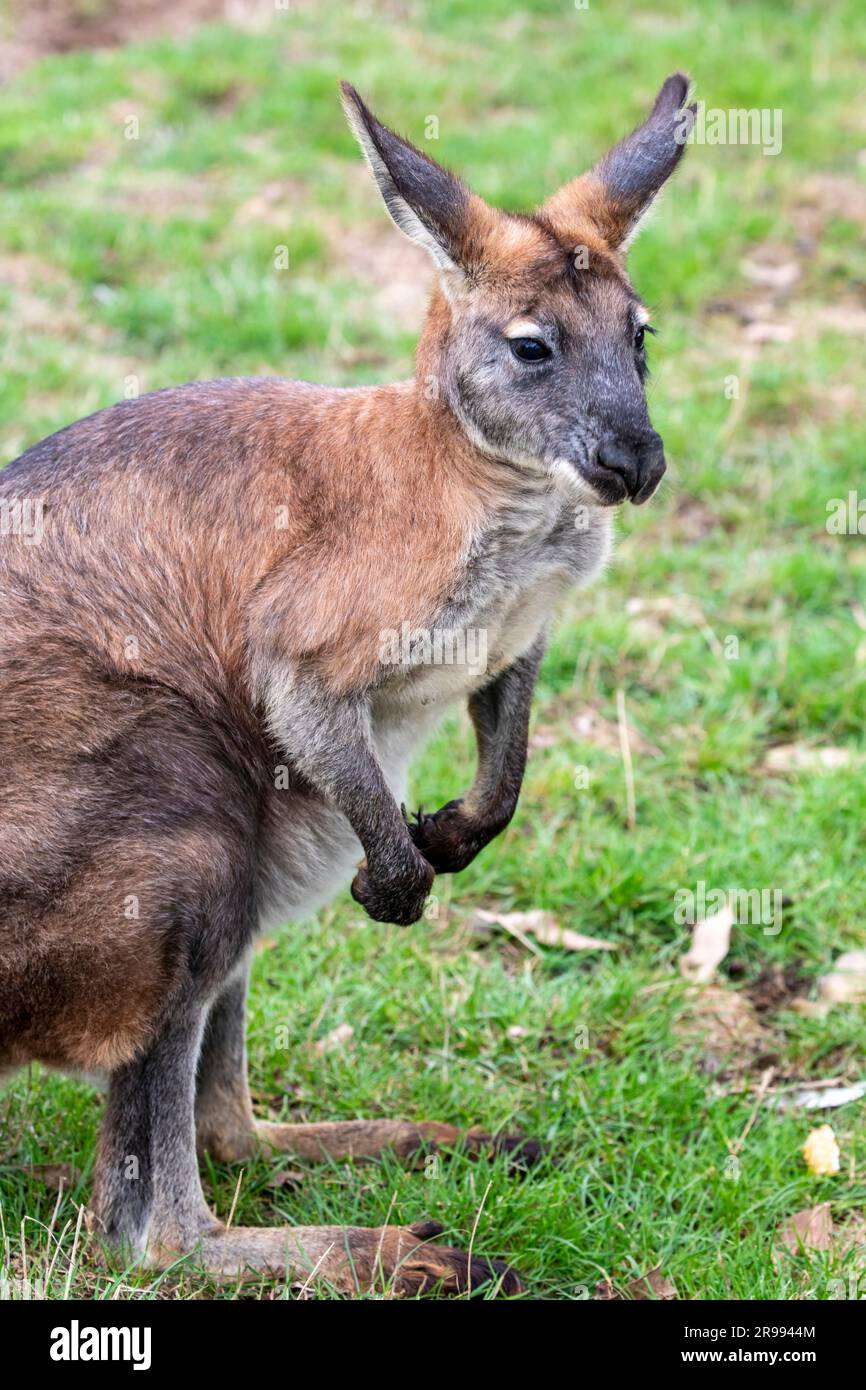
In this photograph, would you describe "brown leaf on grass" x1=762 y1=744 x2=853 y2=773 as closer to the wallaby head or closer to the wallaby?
the wallaby

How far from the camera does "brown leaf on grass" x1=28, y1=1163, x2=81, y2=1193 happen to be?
3.45 meters

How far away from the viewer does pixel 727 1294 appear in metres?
3.19

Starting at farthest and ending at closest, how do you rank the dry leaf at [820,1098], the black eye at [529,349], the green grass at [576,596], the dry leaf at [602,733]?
the dry leaf at [602,733]
the dry leaf at [820,1098]
the green grass at [576,596]
the black eye at [529,349]

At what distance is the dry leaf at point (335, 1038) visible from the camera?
4.01 metres

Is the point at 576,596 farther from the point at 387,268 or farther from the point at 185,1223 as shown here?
the point at 387,268

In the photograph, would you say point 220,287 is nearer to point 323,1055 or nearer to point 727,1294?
point 323,1055

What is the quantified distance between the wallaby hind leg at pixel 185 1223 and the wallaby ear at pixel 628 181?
179 centimetres

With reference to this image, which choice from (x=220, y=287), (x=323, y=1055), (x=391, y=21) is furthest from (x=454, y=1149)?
(x=391, y=21)

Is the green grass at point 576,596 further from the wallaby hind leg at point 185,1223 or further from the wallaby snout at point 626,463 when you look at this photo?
the wallaby snout at point 626,463

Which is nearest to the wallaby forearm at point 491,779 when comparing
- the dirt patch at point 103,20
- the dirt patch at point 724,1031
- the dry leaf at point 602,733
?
the dirt patch at point 724,1031

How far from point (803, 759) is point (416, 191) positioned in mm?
2505

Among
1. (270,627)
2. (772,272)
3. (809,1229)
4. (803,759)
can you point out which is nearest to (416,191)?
(270,627)


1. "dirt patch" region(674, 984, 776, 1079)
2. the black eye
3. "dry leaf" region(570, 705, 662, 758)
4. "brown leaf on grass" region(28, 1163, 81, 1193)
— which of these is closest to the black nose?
the black eye

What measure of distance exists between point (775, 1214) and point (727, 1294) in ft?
1.20
